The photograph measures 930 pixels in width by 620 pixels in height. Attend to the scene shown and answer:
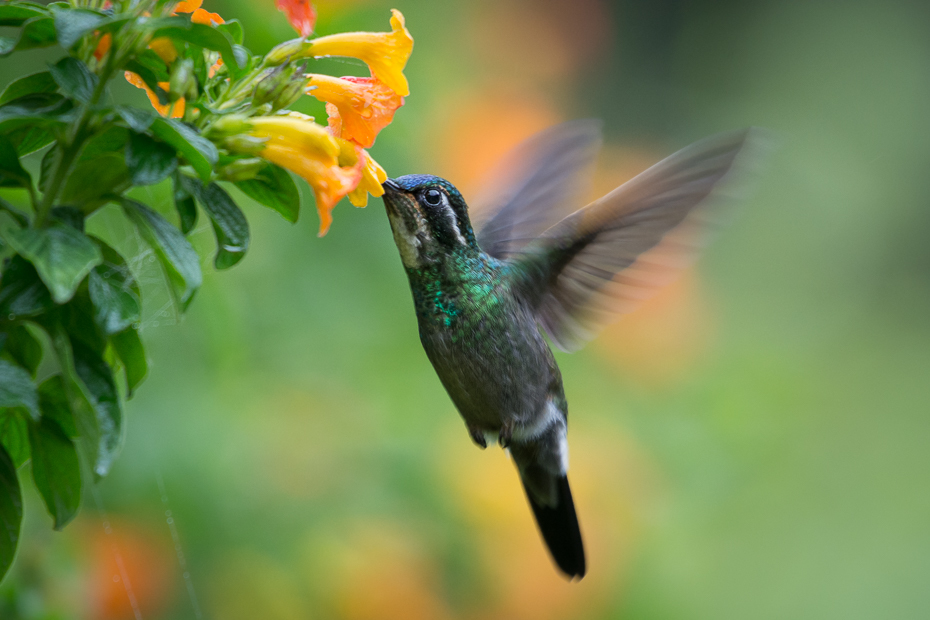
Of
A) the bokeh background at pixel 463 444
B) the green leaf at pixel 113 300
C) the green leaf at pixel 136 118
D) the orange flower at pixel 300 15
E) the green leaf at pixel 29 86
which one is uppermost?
the orange flower at pixel 300 15

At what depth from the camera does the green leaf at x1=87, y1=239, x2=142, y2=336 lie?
76 cm

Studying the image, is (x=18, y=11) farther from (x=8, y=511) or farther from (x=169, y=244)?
(x=8, y=511)

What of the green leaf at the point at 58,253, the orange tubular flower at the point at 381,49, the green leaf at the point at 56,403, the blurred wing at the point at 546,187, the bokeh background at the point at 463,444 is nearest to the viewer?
the green leaf at the point at 58,253

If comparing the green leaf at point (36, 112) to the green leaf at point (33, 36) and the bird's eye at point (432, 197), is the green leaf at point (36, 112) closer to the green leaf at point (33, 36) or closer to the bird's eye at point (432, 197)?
the green leaf at point (33, 36)

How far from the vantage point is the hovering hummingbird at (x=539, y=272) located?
49.4 inches

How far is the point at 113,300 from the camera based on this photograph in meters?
0.78

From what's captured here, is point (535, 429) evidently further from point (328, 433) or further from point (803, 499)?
point (803, 499)

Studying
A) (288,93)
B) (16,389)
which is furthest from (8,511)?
(288,93)

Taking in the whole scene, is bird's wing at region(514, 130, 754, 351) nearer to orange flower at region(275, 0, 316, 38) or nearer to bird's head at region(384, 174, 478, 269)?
bird's head at region(384, 174, 478, 269)

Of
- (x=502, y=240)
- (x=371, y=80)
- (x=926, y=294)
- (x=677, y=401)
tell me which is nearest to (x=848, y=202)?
(x=926, y=294)

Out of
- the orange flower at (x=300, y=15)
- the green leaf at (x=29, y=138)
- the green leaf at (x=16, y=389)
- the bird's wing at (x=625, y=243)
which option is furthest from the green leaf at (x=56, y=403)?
the bird's wing at (x=625, y=243)

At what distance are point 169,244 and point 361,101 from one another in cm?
31

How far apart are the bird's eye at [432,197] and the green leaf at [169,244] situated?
43 centimetres

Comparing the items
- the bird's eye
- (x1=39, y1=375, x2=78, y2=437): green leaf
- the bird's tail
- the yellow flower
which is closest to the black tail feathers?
the bird's tail
